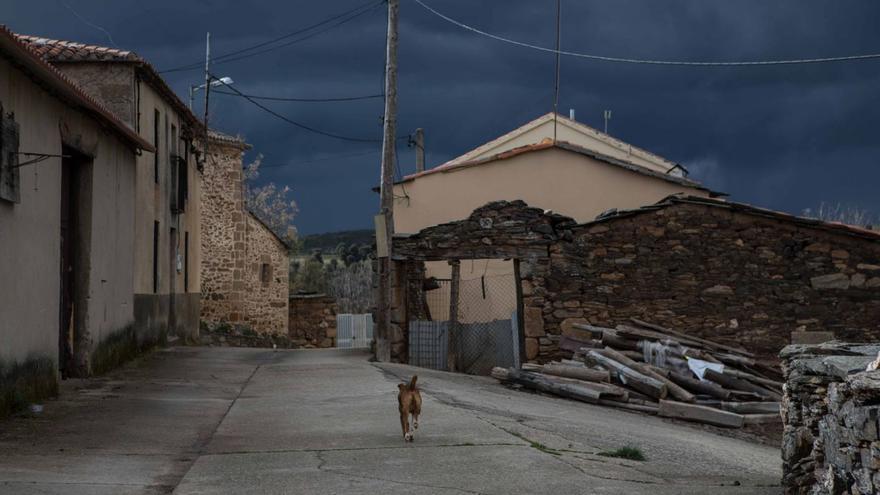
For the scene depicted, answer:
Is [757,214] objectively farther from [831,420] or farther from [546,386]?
[831,420]

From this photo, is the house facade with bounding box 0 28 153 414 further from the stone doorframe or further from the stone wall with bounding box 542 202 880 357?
the stone wall with bounding box 542 202 880 357

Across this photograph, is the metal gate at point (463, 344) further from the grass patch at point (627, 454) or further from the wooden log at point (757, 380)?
the grass patch at point (627, 454)

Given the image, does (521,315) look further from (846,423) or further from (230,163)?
(230,163)

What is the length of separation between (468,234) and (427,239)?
0.83 metres

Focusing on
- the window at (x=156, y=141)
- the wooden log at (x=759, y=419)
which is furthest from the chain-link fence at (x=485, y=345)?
the window at (x=156, y=141)

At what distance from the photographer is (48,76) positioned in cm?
1235

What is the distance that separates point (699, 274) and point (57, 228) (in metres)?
12.0

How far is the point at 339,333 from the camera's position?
41.6 meters

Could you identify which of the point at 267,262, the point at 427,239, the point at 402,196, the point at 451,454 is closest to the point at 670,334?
the point at 427,239

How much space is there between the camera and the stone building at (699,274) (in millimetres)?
20344

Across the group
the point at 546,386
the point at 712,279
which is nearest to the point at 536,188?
the point at 712,279

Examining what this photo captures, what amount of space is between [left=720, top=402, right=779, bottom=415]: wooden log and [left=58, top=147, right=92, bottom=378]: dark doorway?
32.0 ft

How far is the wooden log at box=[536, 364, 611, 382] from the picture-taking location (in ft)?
56.8

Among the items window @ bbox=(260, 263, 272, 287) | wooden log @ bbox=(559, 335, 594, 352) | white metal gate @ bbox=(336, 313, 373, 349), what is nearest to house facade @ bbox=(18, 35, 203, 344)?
wooden log @ bbox=(559, 335, 594, 352)
